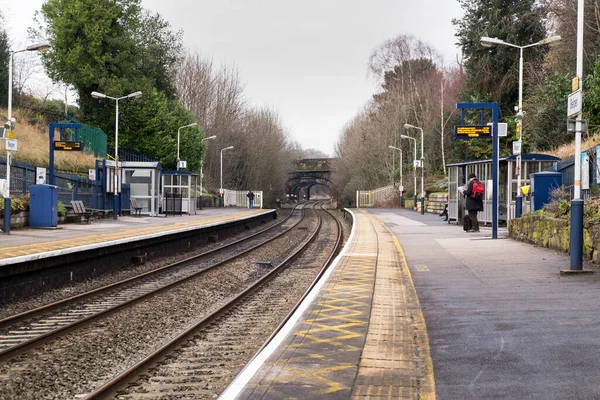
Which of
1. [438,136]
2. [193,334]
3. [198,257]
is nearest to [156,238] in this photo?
[198,257]

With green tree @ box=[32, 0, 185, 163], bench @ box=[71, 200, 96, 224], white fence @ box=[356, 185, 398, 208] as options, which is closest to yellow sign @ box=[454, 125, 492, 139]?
bench @ box=[71, 200, 96, 224]

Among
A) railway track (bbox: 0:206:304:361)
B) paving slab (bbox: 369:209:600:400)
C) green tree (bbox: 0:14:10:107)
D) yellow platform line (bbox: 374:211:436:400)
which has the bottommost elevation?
railway track (bbox: 0:206:304:361)

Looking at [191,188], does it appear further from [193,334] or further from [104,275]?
[193,334]

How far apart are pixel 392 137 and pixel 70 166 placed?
131 ft

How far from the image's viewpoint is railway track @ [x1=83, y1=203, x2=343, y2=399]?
272 inches

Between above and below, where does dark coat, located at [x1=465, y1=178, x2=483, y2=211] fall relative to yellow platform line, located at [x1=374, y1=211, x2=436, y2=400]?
above

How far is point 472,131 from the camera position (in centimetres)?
2195

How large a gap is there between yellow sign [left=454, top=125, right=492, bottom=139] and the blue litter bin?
13.2 metres

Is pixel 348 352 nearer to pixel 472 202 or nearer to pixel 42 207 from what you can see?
pixel 472 202

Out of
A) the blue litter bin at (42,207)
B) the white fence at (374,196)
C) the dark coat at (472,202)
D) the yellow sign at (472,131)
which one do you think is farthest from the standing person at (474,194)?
the white fence at (374,196)

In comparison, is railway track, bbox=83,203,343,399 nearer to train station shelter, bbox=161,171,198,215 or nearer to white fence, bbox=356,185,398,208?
train station shelter, bbox=161,171,198,215

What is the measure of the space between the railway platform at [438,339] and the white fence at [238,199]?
190ft

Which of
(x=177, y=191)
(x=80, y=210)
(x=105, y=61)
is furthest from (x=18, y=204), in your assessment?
(x=105, y=61)

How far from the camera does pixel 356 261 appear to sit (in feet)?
52.5
